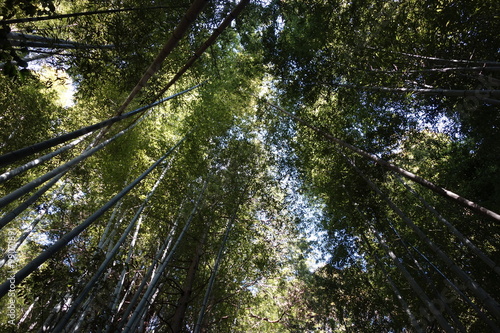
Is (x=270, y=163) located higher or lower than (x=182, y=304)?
higher

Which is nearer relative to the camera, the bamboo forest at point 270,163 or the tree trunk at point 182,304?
the tree trunk at point 182,304

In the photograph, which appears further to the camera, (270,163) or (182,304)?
(270,163)

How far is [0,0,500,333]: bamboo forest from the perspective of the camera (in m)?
3.46

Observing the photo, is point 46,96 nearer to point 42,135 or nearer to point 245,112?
point 42,135

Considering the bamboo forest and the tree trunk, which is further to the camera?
the bamboo forest

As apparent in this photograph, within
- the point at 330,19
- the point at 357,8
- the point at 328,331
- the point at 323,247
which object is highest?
the point at 330,19

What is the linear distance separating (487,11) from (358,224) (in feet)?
13.2

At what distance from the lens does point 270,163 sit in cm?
584

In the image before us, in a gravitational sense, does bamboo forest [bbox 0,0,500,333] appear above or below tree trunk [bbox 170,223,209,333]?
above

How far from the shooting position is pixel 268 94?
663cm

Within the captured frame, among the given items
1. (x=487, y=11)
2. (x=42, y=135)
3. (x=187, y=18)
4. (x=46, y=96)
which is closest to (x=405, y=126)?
(x=487, y=11)

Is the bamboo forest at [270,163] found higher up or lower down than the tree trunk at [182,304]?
higher up

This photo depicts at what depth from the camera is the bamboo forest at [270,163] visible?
11.3 ft

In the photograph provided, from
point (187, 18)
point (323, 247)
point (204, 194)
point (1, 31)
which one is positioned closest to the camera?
point (1, 31)
